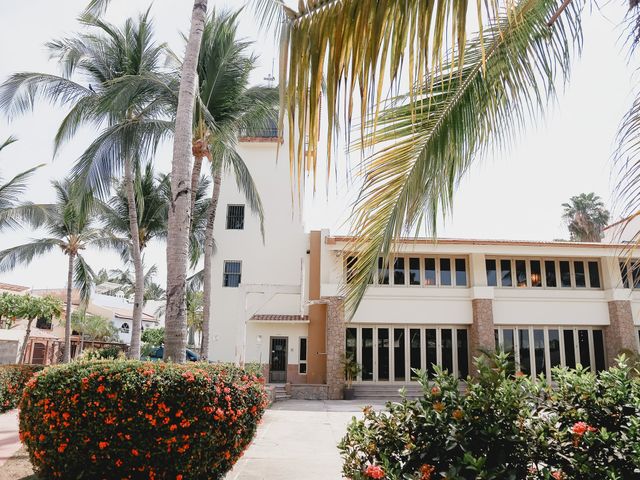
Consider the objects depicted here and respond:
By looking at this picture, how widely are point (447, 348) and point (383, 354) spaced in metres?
2.87

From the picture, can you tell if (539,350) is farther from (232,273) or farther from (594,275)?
(232,273)

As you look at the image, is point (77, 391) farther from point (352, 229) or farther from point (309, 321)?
point (309, 321)

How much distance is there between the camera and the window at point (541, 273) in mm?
22359

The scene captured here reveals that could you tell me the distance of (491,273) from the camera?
73.5ft

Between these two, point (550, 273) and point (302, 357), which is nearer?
point (302, 357)

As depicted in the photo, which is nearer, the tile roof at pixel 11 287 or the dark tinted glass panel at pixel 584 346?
the dark tinted glass panel at pixel 584 346

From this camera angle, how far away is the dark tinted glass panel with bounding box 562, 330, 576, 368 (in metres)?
22.0

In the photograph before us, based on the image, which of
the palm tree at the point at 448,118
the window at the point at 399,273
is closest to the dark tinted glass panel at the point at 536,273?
the window at the point at 399,273

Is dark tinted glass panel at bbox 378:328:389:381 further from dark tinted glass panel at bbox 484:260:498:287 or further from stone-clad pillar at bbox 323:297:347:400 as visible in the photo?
dark tinted glass panel at bbox 484:260:498:287

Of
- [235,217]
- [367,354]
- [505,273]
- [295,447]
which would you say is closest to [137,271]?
[235,217]

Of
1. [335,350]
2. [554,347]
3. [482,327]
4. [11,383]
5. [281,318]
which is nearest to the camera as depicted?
[11,383]

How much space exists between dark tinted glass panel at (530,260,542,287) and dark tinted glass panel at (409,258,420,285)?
523 cm

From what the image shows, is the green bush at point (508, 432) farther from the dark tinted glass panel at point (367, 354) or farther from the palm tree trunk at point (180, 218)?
the dark tinted glass panel at point (367, 354)

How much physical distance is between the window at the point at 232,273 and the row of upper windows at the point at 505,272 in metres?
6.83
